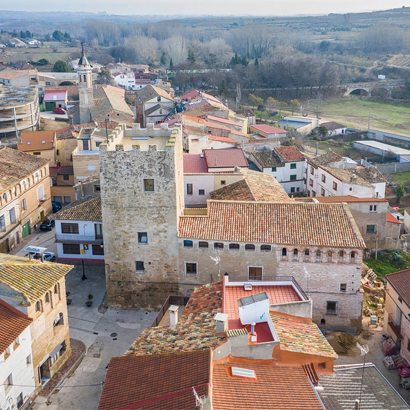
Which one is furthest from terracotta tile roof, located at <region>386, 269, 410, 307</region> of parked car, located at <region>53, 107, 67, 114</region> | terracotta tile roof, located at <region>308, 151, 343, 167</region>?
parked car, located at <region>53, 107, 67, 114</region>

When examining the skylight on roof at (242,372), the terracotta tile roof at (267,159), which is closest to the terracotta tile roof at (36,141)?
the terracotta tile roof at (267,159)

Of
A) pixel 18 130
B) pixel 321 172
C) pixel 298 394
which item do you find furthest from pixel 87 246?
pixel 18 130

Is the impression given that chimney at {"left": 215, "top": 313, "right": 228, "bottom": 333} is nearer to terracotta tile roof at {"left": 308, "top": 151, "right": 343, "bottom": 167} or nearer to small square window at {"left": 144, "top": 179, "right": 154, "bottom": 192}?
small square window at {"left": 144, "top": 179, "right": 154, "bottom": 192}

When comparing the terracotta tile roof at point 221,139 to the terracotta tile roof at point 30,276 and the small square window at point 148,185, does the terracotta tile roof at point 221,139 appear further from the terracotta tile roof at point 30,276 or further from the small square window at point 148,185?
the terracotta tile roof at point 30,276

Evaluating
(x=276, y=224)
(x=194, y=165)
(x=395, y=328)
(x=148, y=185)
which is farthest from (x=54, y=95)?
(x=395, y=328)

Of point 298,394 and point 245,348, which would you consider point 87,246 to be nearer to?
point 245,348
